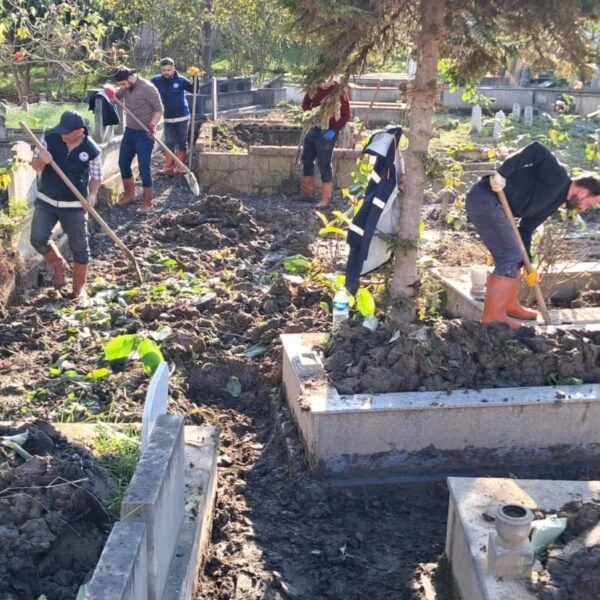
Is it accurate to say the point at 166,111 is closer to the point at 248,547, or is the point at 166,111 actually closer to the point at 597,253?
the point at 597,253

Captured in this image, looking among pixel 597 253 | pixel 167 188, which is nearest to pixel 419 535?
pixel 597 253

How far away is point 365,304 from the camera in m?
5.78

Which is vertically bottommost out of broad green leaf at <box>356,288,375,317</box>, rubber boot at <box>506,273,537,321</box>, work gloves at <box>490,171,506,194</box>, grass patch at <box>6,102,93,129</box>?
grass patch at <box>6,102,93,129</box>

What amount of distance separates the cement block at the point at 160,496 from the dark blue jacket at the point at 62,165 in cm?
407

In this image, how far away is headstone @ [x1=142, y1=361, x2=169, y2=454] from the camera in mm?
3619

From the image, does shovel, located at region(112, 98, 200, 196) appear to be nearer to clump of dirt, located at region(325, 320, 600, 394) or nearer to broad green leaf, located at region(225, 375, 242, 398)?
broad green leaf, located at region(225, 375, 242, 398)

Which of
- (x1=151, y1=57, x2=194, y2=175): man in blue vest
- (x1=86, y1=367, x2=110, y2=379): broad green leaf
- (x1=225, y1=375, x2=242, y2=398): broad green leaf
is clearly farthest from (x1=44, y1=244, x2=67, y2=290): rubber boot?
(x1=151, y1=57, x2=194, y2=175): man in blue vest

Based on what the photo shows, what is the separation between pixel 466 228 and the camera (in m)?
9.67

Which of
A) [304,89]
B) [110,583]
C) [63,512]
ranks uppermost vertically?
[304,89]

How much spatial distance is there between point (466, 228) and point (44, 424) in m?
6.57

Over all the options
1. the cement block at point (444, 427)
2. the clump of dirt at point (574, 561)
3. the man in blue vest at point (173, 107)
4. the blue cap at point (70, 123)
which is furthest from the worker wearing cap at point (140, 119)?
the clump of dirt at point (574, 561)

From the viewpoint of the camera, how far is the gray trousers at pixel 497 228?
577cm

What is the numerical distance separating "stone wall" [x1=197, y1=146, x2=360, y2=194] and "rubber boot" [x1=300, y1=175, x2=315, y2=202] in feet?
1.40

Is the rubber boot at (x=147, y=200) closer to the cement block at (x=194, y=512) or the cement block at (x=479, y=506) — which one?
the cement block at (x=194, y=512)
